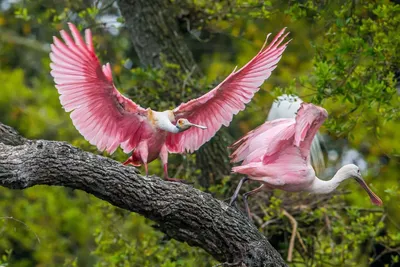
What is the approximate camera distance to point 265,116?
8672 mm

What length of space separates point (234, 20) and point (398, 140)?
2.91 metres

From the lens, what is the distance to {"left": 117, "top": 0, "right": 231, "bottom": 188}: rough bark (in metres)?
8.08

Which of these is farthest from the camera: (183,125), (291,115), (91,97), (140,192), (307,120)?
(291,115)

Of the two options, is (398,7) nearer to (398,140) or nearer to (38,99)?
(398,140)

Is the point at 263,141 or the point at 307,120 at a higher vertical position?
the point at 307,120

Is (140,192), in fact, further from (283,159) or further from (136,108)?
(283,159)

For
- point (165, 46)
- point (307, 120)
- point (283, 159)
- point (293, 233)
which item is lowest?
point (293, 233)

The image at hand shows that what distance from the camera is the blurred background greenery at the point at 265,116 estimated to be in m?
6.65

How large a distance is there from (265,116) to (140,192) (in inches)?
149

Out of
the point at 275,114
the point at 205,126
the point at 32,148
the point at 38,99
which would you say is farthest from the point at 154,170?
the point at 38,99

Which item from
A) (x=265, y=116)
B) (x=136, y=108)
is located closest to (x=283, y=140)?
(x=136, y=108)

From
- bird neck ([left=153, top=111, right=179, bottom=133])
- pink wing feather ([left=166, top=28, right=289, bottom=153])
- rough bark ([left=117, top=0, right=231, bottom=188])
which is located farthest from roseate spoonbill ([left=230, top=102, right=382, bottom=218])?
rough bark ([left=117, top=0, right=231, bottom=188])

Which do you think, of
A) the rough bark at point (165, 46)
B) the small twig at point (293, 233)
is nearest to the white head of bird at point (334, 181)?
the small twig at point (293, 233)

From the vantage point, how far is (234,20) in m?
8.23
